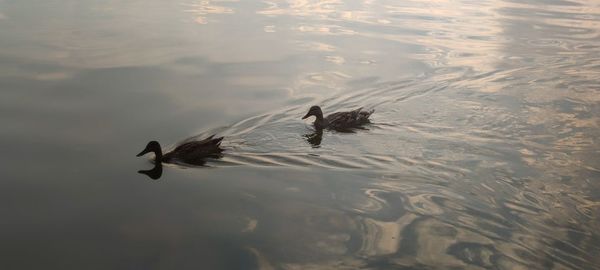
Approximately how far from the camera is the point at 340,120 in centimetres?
980

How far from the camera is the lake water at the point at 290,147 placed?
19.8 ft

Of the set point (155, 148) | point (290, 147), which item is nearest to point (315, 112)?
point (290, 147)

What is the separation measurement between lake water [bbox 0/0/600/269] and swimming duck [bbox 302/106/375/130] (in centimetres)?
18

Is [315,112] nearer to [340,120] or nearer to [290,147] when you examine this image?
[340,120]

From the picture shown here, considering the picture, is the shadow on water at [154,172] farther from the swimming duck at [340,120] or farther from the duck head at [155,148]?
the swimming duck at [340,120]

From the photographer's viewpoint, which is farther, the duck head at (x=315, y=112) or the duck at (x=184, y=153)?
the duck head at (x=315, y=112)

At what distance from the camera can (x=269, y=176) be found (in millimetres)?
7816

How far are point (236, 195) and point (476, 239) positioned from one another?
2491mm

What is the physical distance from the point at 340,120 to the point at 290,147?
1093mm

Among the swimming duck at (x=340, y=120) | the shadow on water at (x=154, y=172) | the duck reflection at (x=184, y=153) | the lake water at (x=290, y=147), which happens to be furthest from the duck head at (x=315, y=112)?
the shadow on water at (x=154, y=172)

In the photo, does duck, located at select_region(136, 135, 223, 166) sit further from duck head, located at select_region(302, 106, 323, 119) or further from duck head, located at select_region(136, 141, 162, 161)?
duck head, located at select_region(302, 106, 323, 119)

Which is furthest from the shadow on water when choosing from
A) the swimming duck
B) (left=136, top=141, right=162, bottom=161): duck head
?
the swimming duck

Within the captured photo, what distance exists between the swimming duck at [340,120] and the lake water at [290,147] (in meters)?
0.18

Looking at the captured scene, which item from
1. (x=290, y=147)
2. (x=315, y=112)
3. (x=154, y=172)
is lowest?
(x=290, y=147)
